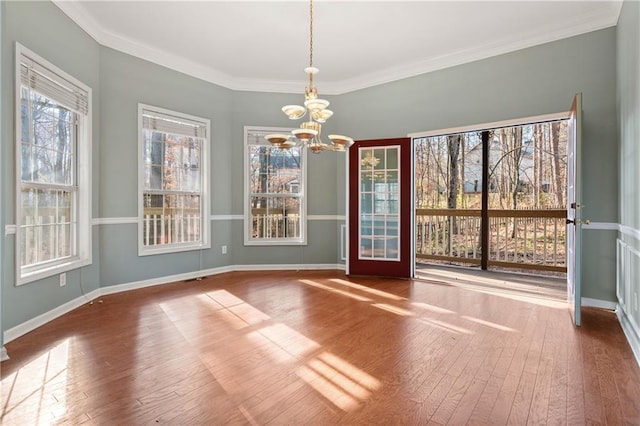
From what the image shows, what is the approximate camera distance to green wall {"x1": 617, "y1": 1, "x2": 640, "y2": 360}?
8.47 ft

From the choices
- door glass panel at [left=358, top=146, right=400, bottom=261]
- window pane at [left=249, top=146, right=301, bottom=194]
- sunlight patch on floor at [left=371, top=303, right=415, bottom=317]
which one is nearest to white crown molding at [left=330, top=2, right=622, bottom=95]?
door glass panel at [left=358, top=146, right=400, bottom=261]

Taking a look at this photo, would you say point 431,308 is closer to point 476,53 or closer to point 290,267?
point 290,267

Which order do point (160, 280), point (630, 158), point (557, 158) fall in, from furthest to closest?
point (557, 158) → point (160, 280) → point (630, 158)

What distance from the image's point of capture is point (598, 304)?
3.64 metres

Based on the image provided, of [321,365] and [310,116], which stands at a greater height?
[310,116]

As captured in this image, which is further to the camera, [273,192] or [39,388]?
[273,192]

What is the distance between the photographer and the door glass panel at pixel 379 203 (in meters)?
5.18

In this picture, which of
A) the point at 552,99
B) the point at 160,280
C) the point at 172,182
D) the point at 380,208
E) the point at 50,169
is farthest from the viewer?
the point at 380,208

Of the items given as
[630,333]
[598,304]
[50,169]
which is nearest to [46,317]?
[50,169]

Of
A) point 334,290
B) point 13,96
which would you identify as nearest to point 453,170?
point 334,290

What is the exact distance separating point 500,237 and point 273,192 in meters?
3.97

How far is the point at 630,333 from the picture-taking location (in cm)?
273

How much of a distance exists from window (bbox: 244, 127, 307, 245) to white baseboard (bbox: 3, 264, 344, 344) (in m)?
0.41

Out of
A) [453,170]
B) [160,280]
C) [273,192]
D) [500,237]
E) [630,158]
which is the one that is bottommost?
[160,280]
